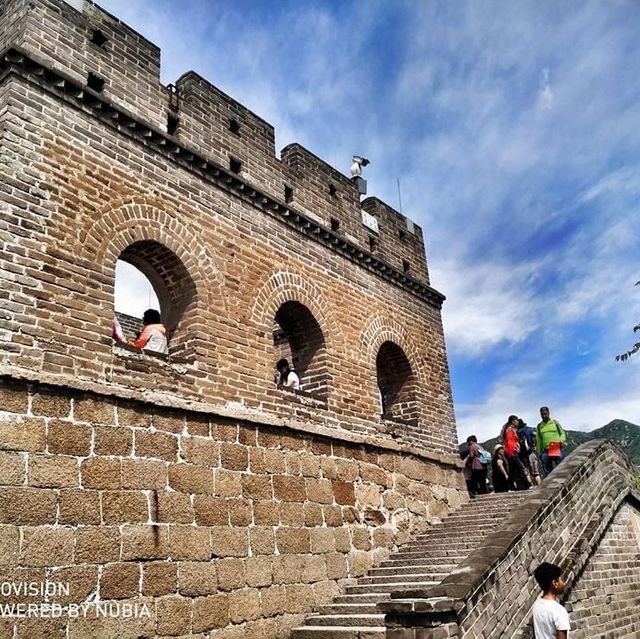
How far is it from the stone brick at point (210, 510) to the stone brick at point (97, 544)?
90 centimetres

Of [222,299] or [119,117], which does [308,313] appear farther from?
[119,117]

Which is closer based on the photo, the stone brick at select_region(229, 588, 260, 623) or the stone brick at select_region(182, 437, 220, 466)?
the stone brick at select_region(229, 588, 260, 623)

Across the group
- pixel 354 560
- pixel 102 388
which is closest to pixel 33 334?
pixel 102 388

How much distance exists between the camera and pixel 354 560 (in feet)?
24.9

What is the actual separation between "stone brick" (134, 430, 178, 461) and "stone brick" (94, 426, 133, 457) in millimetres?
89

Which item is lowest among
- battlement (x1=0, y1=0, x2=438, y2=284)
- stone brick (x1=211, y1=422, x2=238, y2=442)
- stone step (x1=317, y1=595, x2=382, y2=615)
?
stone step (x1=317, y1=595, x2=382, y2=615)

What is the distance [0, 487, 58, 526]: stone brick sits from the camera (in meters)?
4.64

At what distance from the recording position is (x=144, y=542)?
5.41 meters

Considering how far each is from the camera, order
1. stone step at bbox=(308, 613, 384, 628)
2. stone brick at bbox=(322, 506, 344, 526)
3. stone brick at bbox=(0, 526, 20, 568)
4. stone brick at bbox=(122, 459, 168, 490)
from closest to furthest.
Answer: stone brick at bbox=(0, 526, 20, 568), stone brick at bbox=(122, 459, 168, 490), stone step at bbox=(308, 613, 384, 628), stone brick at bbox=(322, 506, 344, 526)

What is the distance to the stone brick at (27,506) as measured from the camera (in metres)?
4.64

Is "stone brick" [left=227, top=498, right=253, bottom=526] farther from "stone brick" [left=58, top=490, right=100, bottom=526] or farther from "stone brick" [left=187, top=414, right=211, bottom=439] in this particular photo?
"stone brick" [left=58, top=490, right=100, bottom=526]

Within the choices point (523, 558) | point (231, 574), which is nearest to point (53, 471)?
point (231, 574)

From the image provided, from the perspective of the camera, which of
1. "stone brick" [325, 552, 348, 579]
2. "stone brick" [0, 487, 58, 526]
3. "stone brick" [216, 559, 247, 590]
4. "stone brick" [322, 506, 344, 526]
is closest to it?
"stone brick" [0, 487, 58, 526]

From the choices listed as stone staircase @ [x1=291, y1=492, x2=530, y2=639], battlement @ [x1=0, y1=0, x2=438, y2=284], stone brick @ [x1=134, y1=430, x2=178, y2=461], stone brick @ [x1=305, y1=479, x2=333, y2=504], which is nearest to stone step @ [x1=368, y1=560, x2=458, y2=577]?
stone staircase @ [x1=291, y1=492, x2=530, y2=639]
